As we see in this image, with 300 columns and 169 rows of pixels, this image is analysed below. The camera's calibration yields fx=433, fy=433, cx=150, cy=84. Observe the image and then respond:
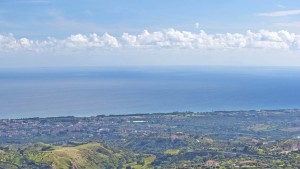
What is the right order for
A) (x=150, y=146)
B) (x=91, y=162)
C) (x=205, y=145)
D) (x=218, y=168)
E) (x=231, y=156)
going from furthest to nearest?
(x=150, y=146) → (x=205, y=145) → (x=91, y=162) → (x=231, y=156) → (x=218, y=168)

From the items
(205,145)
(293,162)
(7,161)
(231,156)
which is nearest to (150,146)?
(205,145)

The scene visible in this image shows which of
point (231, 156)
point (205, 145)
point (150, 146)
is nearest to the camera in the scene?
point (231, 156)

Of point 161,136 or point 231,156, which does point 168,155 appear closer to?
point 231,156

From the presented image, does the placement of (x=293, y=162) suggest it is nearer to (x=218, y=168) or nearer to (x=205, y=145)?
(x=218, y=168)

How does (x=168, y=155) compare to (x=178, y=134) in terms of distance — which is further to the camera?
(x=178, y=134)

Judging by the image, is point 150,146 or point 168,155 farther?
point 150,146

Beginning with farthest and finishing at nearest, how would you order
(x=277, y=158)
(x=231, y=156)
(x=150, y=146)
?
1. (x=150, y=146)
2. (x=231, y=156)
3. (x=277, y=158)

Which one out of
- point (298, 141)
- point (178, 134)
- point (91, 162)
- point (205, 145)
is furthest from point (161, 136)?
point (298, 141)

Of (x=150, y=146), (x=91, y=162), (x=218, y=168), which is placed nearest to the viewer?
(x=218, y=168)
